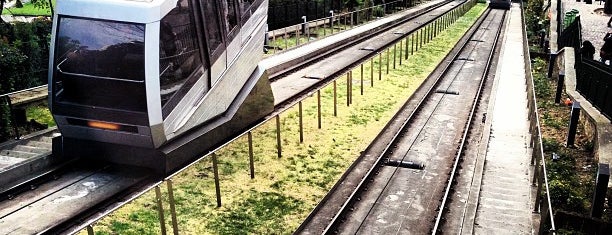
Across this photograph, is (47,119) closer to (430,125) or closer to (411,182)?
(411,182)

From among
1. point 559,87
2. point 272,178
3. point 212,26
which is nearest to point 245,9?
point 212,26

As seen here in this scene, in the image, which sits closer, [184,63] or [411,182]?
[184,63]

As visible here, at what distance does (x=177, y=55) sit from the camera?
9250mm

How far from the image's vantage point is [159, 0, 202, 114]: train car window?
8.94m

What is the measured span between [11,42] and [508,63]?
60.1 ft

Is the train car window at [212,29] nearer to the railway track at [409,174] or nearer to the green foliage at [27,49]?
the railway track at [409,174]

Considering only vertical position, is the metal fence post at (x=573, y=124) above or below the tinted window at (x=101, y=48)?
below

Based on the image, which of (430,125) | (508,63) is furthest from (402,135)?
(508,63)

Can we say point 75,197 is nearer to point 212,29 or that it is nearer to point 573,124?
point 212,29

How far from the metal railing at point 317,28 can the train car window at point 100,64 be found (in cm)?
1409

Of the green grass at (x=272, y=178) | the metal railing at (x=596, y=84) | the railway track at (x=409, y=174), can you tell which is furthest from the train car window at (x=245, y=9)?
the metal railing at (x=596, y=84)

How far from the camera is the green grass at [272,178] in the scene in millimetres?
8352

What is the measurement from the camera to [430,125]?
1380 cm

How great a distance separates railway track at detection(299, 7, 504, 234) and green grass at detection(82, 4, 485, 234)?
370 millimetres
